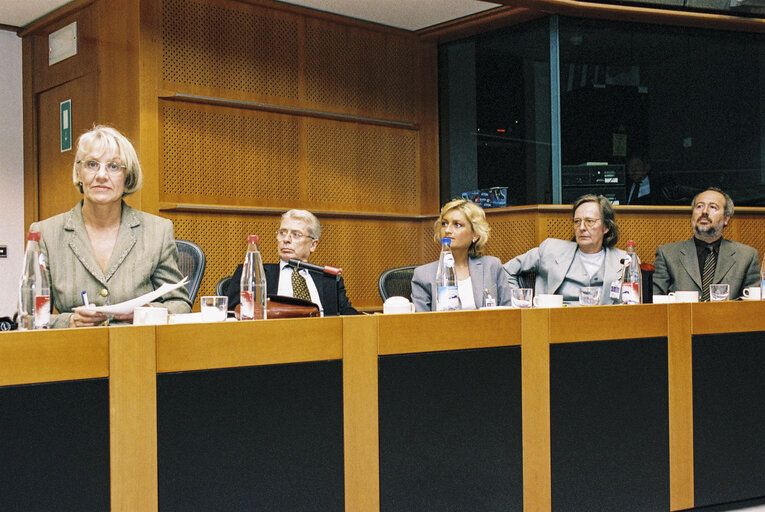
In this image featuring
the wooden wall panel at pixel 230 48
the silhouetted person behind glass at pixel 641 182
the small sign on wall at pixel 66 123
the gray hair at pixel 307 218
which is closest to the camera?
the gray hair at pixel 307 218

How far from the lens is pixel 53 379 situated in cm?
176

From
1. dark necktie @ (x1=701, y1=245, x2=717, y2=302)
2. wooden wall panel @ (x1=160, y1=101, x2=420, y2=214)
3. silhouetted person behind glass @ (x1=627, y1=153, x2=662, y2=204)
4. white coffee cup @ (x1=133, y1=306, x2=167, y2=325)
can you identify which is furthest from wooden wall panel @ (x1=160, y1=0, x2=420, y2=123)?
white coffee cup @ (x1=133, y1=306, x2=167, y2=325)

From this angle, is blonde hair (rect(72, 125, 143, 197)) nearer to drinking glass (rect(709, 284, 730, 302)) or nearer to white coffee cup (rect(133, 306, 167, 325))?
white coffee cup (rect(133, 306, 167, 325))

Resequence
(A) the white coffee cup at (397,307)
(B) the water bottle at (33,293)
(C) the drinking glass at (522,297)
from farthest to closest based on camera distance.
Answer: (C) the drinking glass at (522,297), (A) the white coffee cup at (397,307), (B) the water bottle at (33,293)

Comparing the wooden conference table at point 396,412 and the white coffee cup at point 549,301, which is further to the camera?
the white coffee cup at point 549,301

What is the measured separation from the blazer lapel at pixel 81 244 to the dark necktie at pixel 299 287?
33.9 inches

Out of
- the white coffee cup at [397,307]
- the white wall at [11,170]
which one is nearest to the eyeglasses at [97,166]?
the white coffee cup at [397,307]

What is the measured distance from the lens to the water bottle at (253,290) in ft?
6.97

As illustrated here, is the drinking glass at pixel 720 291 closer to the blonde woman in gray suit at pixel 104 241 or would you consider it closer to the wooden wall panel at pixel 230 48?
the blonde woman in gray suit at pixel 104 241

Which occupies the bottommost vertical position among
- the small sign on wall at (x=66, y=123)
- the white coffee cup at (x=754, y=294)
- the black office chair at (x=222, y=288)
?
the white coffee cup at (x=754, y=294)

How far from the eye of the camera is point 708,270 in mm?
4195

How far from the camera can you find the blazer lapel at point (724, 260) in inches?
163

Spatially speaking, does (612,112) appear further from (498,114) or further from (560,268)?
(560,268)

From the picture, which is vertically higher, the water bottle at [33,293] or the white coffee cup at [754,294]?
the water bottle at [33,293]
